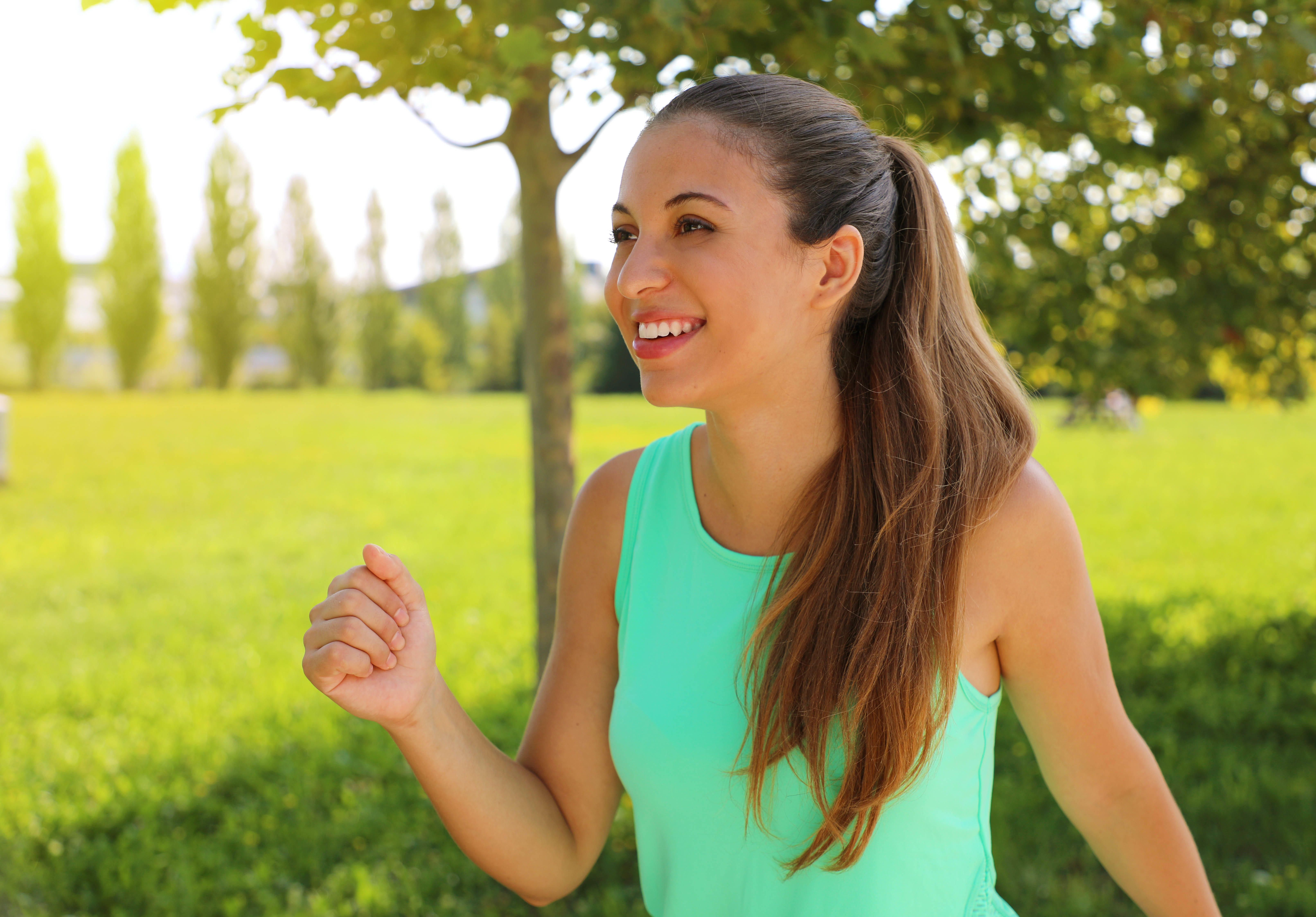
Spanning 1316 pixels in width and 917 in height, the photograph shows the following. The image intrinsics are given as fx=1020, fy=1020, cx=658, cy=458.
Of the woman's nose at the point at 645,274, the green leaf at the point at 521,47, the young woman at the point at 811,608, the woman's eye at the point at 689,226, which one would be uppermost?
the green leaf at the point at 521,47

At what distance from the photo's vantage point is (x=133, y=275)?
1400 inches

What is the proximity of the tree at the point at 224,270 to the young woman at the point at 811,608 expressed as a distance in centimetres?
3775

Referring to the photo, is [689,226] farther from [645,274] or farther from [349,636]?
[349,636]

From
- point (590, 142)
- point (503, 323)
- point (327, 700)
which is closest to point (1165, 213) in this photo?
point (590, 142)

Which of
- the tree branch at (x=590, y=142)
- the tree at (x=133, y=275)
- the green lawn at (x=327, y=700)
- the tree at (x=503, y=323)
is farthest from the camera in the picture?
the tree at (x=503, y=323)

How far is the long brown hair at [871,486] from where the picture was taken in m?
1.54

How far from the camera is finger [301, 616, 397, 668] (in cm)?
142

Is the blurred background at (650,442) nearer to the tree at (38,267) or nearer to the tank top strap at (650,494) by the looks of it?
the tank top strap at (650,494)

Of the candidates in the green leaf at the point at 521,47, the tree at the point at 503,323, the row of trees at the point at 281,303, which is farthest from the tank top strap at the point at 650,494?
the tree at the point at 503,323

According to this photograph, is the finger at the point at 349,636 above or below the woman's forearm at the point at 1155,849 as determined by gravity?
above

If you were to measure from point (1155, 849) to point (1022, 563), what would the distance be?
1.65 ft

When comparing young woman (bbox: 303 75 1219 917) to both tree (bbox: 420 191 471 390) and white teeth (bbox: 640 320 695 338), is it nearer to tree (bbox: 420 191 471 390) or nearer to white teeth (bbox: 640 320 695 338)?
white teeth (bbox: 640 320 695 338)

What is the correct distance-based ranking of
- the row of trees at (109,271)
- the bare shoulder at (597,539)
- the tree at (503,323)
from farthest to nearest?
1. the tree at (503,323)
2. the row of trees at (109,271)
3. the bare shoulder at (597,539)

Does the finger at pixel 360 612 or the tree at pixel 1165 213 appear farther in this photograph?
the tree at pixel 1165 213
